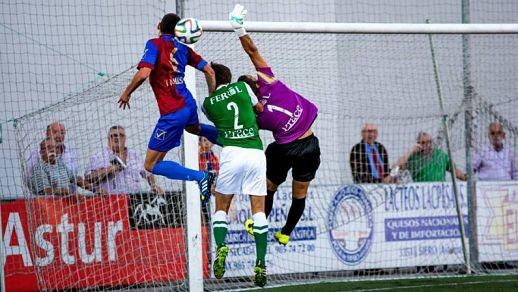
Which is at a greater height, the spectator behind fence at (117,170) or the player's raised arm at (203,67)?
the player's raised arm at (203,67)

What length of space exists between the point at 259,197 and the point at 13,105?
395cm

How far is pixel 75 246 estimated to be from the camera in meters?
12.5

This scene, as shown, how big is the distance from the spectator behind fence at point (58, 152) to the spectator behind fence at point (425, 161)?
5.08 meters

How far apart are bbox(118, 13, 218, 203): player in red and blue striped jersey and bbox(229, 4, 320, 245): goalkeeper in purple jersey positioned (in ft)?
2.49

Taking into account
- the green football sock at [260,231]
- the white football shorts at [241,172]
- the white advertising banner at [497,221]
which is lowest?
the white advertising banner at [497,221]

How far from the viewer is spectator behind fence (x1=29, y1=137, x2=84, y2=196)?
1238 cm

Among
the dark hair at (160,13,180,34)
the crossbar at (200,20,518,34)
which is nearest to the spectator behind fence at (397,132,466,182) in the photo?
the crossbar at (200,20,518,34)

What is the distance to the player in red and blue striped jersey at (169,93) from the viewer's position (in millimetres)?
10336

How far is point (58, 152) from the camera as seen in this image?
12531 mm

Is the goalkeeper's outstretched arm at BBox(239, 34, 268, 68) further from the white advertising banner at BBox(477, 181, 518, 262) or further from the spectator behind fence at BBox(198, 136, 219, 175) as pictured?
the white advertising banner at BBox(477, 181, 518, 262)

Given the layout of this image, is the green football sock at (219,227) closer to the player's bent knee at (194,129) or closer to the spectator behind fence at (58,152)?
the player's bent knee at (194,129)

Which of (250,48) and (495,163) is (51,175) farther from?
(495,163)

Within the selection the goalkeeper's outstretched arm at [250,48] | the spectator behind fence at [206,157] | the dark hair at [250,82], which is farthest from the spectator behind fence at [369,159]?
the goalkeeper's outstretched arm at [250,48]

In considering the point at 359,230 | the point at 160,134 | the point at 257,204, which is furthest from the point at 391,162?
the point at 160,134
